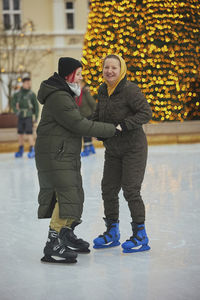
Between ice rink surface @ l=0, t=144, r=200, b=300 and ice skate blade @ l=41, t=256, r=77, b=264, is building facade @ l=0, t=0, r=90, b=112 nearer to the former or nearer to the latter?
ice rink surface @ l=0, t=144, r=200, b=300

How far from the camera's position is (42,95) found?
11.9 ft

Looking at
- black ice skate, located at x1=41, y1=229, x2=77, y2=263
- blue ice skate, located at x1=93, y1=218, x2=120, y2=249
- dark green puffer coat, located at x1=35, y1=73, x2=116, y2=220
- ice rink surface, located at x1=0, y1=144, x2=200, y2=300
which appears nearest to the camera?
ice rink surface, located at x1=0, y1=144, x2=200, y2=300

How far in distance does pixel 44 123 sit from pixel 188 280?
1.24m

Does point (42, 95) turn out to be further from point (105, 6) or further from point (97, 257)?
point (105, 6)

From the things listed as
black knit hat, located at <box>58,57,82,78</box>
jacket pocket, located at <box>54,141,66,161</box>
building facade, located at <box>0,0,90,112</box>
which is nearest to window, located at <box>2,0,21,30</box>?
building facade, located at <box>0,0,90,112</box>

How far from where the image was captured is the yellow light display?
411 inches

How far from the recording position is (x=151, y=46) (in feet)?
35.1

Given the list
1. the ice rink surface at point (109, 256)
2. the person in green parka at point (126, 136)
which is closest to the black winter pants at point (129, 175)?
the person in green parka at point (126, 136)

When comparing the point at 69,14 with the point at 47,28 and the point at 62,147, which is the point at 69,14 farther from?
the point at 62,147

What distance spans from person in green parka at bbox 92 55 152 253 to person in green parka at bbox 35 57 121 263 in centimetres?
17

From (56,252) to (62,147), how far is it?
65 centimetres

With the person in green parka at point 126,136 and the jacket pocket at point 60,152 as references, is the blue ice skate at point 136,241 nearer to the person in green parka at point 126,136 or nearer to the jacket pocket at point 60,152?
the person in green parka at point 126,136

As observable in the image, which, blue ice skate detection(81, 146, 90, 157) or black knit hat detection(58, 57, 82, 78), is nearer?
black knit hat detection(58, 57, 82, 78)

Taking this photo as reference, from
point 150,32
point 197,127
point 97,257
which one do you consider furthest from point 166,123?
point 97,257
